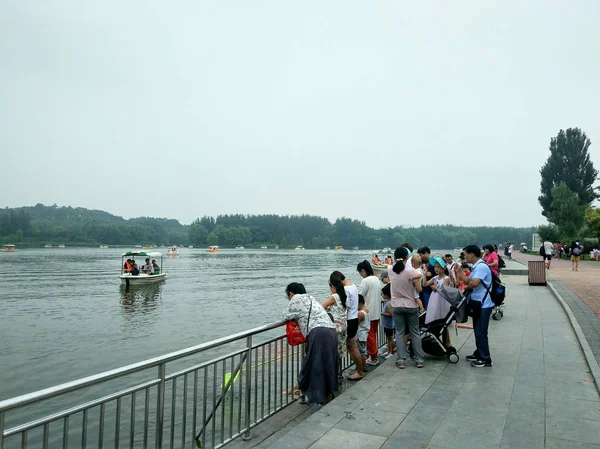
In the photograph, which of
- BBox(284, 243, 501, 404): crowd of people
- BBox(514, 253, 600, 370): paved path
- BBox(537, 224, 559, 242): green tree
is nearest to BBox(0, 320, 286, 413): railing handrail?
BBox(284, 243, 501, 404): crowd of people

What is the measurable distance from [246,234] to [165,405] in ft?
577

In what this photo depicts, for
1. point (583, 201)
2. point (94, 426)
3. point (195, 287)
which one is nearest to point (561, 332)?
point (94, 426)

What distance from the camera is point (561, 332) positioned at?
9.59 m

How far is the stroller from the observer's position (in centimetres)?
739

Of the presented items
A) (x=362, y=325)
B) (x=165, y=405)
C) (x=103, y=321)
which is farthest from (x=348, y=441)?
(x=103, y=321)

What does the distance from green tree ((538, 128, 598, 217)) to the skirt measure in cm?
6568

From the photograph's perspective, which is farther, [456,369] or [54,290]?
[54,290]

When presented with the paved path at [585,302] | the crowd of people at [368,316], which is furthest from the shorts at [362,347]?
the paved path at [585,302]

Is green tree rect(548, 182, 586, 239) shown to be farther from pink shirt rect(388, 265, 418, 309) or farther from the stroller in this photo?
pink shirt rect(388, 265, 418, 309)

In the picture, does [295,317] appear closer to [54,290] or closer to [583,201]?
[54,290]

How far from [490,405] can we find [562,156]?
224 ft

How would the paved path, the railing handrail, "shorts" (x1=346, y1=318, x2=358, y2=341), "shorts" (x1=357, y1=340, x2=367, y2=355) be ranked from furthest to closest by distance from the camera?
the paved path, "shorts" (x1=357, y1=340, x2=367, y2=355), "shorts" (x1=346, y1=318, x2=358, y2=341), the railing handrail

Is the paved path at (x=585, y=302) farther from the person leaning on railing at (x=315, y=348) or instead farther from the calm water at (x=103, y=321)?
the calm water at (x=103, y=321)

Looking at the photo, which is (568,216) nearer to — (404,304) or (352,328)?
(404,304)
